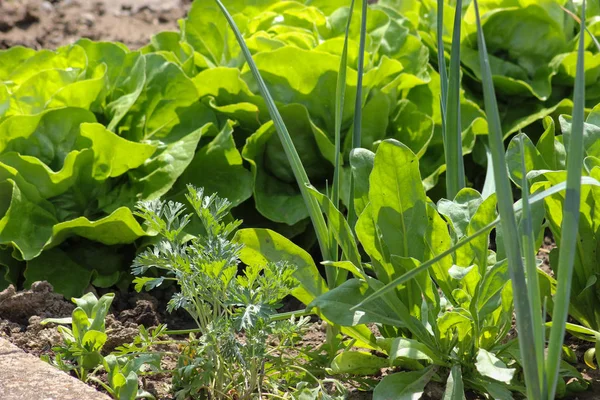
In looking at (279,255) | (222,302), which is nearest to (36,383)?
(222,302)

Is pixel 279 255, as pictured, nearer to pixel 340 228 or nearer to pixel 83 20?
pixel 340 228

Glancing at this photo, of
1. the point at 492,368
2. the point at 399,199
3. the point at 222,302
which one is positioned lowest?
the point at 492,368

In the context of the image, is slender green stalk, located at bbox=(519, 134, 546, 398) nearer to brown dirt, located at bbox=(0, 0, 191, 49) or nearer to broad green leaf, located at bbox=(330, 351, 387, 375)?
broad green leaf, located at bbox=(330, 351, 387, 375)

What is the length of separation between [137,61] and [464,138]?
3.26 ft

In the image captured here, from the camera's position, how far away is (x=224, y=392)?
5.87ft

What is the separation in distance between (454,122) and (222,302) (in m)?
0.61

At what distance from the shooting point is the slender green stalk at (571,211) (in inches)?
52.2

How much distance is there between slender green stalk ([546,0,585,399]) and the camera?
133 centimetres

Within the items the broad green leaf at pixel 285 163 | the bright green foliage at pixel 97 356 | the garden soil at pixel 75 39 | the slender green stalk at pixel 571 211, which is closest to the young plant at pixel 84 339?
the bright green foliage at pixel 97 356

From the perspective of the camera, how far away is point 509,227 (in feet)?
4.41

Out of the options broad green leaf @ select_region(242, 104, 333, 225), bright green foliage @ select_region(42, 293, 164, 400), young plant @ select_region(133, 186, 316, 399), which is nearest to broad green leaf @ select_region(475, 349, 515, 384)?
young plant @ select_region(133, 186, 316, 399)

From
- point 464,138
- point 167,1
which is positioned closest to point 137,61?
point 464,138

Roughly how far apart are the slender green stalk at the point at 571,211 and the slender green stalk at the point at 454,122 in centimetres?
43

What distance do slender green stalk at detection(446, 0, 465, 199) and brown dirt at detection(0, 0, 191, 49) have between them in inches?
99.3
